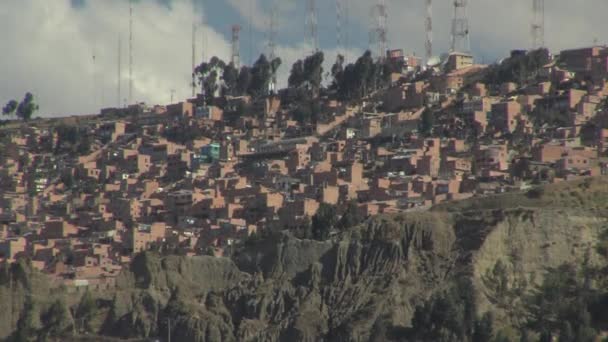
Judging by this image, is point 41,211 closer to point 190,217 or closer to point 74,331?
point 190,217

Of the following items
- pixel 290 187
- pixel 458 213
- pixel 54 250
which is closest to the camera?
pixel 458 213

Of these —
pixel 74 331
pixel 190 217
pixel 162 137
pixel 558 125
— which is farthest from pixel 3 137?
pixel 74 331

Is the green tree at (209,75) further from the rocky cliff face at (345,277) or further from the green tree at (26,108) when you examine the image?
the rocky cliff face at (345,277)

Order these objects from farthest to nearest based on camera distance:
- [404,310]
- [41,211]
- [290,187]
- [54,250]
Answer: [41,211]
[290,187]
[54,250]
[404,310]

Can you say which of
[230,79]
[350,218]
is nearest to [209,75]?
[230,79]

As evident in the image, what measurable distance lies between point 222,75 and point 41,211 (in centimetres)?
2224

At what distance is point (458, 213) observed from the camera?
81000 millimetres

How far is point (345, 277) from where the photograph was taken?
77.3 m

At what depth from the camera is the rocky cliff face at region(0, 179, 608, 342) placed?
74.8 metres

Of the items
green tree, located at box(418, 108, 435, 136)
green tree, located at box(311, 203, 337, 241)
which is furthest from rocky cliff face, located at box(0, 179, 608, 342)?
green tree, located at box(418, 108, 435, 136)

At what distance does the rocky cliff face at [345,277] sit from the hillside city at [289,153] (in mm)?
4580

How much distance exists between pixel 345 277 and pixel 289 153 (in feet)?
105

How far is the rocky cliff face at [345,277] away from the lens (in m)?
74.8

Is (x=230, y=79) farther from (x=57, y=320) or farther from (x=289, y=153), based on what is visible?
(x=57, y=320)
